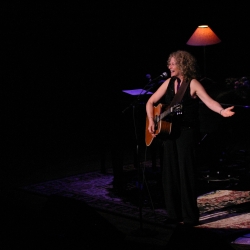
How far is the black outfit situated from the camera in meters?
6.14

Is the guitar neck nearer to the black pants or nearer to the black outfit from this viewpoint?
the black outfit

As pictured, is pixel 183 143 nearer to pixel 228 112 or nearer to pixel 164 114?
pixel 164 114

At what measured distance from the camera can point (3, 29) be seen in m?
10.4

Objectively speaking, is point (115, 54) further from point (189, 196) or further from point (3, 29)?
point (189, 196)

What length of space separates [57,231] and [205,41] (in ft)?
20.3

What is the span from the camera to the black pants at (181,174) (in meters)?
6.18

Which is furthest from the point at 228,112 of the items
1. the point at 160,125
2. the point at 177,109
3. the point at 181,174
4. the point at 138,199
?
the point at 138,199

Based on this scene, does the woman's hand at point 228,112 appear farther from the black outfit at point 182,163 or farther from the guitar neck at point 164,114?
the guitar neck at point 164,114

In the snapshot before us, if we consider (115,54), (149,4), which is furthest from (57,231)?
(149,4)

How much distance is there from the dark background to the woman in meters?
3.91

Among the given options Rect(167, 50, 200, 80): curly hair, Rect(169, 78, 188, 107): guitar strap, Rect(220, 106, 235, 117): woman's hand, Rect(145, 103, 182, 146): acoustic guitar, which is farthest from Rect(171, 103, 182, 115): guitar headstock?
Rect(220, 106, 235, 117): woman's hand

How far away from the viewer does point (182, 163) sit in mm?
6227

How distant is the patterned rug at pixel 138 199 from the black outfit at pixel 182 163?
0.23 metres

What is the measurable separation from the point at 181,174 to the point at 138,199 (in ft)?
4.53
